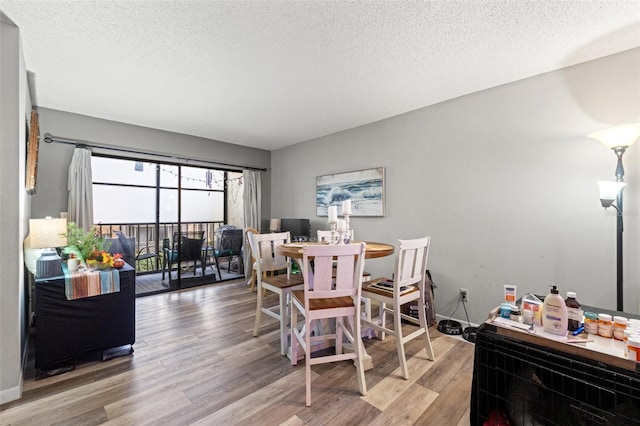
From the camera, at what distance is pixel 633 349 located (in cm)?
104

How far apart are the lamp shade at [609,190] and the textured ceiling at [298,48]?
1079mm

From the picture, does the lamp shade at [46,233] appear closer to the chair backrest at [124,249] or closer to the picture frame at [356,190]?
the chair backrest at [124,249]

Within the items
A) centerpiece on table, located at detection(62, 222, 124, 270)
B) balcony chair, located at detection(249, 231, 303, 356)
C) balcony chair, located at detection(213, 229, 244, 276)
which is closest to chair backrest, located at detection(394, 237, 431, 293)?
balcony chair, located at detection(249, 231, 303, 356)

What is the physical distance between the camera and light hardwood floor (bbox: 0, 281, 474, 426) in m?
1.65

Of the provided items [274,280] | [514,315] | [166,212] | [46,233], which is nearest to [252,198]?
[166,212]

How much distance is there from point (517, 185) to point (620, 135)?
806mm

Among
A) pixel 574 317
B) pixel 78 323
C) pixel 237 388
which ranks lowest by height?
pixel 237 388

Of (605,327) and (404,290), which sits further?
(404,290)

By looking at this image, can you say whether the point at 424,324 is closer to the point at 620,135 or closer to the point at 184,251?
the point at 620,135

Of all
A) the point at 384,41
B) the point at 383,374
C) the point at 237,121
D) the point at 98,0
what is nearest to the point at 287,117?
the point at 237,121

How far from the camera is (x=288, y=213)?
5281 millimetres

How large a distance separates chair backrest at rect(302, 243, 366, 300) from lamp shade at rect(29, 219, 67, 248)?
7.09ft

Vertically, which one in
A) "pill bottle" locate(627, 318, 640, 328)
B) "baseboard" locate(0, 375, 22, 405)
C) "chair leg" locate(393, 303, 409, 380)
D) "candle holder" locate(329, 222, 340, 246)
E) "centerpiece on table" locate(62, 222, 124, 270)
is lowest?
"baseboard" locate(0, 375, 22, 405)

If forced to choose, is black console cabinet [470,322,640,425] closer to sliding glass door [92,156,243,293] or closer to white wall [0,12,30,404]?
white wall [0,12,30,404]
